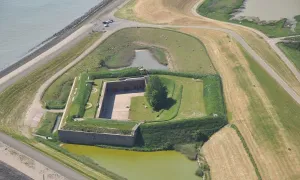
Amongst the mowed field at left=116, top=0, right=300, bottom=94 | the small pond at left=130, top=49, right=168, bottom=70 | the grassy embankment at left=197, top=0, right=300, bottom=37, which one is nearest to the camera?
the mowed field at left=116, top=0, right=300, bottom=94

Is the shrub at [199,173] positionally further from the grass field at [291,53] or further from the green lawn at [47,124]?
the grass field at [291,53]

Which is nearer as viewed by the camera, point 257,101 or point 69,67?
point 257,101

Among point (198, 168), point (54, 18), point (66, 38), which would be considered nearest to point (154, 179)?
point (198, 168)

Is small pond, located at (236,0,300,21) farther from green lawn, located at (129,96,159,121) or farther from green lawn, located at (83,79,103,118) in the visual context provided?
green lawn, located at (83,79,103,118)

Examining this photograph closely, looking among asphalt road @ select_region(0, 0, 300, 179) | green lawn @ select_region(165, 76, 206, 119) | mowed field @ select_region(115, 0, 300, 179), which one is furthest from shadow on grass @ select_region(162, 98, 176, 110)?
asphalt road @ select_region(0, 0, 300, 179)

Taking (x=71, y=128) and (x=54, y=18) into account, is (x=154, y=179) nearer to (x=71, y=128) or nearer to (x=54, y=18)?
(x=71, y=128)

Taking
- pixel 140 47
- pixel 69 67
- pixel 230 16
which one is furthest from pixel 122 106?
pixel 230 16

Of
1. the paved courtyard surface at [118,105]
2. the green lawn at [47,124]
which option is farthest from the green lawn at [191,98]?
the green lawn at [47,124]

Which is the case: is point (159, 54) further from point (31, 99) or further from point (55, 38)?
point (31, 99)
